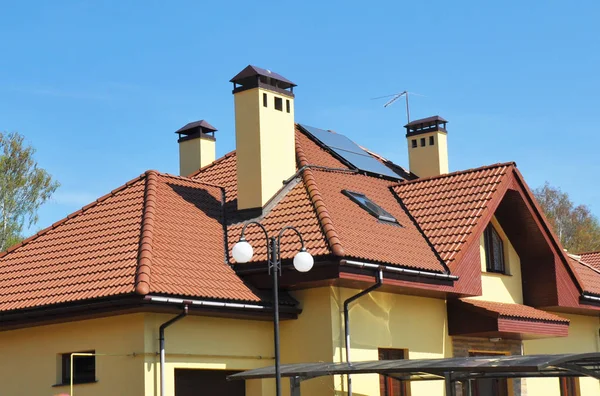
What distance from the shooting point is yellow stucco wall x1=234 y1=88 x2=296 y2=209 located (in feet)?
63.5

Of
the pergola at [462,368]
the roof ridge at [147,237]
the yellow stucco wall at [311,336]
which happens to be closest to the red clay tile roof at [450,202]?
the yellow stucco wall at [311,336]

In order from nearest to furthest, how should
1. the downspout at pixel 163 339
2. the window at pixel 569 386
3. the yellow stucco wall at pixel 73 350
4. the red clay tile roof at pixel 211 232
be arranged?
the downspout at pixel 163 339 → the yellow stucco wall at pixel 73 350 → the red clay tile roof at pixel 211 232 → the window at pixel 569 386

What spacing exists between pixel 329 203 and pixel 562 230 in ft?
148

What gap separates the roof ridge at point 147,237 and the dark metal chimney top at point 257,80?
2.52m

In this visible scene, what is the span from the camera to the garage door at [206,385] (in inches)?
762

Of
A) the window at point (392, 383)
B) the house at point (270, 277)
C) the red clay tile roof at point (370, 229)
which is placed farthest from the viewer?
the window at point (392, 383)

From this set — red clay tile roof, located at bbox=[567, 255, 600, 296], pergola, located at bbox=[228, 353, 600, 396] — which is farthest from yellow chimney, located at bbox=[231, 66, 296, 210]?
red clay tile roof, located at bbox=[567, 255, 600, 296]

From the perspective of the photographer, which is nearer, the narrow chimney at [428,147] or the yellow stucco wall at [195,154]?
the yellow stucco wall at [195,154]

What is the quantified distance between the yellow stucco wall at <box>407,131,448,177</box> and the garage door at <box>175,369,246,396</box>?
29.5ft

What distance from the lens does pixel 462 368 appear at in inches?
520

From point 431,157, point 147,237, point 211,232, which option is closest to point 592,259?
point 431,157

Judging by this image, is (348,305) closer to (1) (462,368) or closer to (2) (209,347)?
(2) (209,347)

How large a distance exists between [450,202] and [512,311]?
2.71 meters

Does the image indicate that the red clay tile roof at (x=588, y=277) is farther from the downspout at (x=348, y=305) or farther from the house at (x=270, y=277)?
the downspout at (x=348, y=305)
